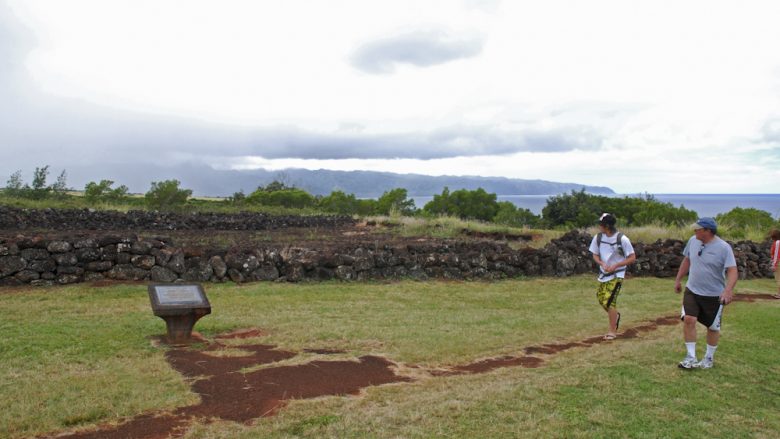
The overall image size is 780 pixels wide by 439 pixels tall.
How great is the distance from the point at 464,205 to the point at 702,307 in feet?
136

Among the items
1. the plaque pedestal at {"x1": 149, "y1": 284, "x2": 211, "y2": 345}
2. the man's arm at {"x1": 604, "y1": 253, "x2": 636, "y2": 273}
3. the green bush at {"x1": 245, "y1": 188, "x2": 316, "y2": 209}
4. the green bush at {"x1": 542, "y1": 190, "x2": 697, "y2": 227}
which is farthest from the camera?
the green bush at {"x1": 245, "y1": 188, "x2": 316, "y2": 209}

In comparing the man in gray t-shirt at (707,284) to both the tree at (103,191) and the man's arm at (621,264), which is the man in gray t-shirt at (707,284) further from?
the tree at (103,191)

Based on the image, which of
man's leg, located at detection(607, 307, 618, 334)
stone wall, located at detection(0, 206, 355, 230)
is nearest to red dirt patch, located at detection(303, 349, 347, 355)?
man's leg, located at detection(607, 307, 618, 334)

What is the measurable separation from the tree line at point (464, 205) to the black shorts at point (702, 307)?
25.2 metres

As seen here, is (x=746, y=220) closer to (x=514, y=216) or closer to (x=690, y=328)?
(x=514, y=216)

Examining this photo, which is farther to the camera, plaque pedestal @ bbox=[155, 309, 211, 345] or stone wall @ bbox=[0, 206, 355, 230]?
stone wall @ bbox=[0, 206, 355, 230]

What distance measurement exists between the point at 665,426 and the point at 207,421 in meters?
4.25

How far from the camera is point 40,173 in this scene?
38469 millimetres

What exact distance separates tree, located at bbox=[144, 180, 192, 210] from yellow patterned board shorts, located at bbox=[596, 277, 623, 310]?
3440cm

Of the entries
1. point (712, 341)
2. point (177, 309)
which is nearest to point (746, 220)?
point (712, 341)

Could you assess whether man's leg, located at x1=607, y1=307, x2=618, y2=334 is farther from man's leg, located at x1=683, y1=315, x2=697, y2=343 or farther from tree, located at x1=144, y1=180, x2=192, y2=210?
tree, located at x1=144, y1=180, x2=192, y2=210

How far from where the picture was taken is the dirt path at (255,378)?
517cm

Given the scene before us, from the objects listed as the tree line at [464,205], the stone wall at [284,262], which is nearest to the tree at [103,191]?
the tree line at [464,205]

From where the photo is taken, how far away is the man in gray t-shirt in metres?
6.90
